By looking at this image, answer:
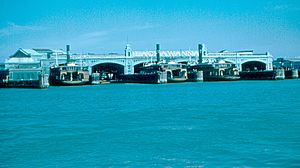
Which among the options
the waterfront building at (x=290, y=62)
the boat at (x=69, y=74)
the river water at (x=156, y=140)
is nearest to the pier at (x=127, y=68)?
the boat at (x=69, y=74)

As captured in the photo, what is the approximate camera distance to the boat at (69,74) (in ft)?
309

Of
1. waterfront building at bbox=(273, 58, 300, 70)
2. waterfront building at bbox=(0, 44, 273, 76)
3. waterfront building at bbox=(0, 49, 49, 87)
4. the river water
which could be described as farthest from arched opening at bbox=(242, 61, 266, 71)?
the river water

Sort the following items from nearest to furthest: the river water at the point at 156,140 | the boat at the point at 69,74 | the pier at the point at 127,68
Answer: the river water at the point at 156,140 < the boat at the point at 69,74 < the pier at the point at 127,68

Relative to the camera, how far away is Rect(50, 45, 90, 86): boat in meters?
94.3

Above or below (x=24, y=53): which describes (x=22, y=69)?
below

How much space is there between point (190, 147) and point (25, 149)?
21.3 feet

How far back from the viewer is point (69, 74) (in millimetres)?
96188

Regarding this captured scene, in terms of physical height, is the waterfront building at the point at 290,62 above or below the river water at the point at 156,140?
above

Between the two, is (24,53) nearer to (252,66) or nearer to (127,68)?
(127,68)

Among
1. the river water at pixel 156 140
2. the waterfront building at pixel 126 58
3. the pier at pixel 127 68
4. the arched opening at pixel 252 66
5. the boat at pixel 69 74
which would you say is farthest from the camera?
the arched opening at pixel 252 66

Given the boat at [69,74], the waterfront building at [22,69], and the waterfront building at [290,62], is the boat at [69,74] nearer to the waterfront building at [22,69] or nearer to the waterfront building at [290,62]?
the waterfront building at [22,69]

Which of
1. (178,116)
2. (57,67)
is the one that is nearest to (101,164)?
(178,116)

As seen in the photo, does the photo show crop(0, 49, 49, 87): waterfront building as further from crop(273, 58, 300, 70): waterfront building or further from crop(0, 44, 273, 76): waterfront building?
crop(273, 58, 300, 70): waterfront building

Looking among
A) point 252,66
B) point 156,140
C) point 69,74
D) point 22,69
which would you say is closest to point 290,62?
point 252,66
